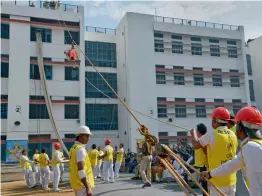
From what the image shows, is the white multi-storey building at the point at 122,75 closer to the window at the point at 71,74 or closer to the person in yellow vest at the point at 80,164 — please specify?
the window at the point at 71,74

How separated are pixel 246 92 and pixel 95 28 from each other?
1882 cm

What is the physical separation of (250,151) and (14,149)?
81.2ft

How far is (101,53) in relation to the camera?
29969mm

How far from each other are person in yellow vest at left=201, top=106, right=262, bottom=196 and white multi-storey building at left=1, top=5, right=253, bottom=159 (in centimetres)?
2414

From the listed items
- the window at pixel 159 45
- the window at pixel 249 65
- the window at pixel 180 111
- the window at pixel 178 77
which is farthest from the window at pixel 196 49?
the window at pixel 249 65

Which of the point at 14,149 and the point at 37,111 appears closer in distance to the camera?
the point at 14,149

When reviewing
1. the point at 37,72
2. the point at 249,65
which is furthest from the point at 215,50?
the point at 37,72

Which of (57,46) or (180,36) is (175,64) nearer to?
(180,36)

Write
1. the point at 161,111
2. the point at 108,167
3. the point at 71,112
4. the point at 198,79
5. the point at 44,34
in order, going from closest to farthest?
1. the point at 108,167
2. the point at 71,112
3. the point at 44,34
4. the point at 161,111
5. the point at 198,79

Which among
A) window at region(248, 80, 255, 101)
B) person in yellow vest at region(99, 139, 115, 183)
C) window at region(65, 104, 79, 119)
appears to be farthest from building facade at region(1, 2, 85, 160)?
window at region(248, 80, 255, 101)

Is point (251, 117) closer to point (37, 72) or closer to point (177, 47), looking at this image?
point (37, 72)

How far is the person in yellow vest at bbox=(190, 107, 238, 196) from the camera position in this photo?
12.6 feet

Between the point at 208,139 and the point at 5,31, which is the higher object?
the point at 5,31

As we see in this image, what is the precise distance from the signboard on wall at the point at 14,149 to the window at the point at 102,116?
6554 millimetres
